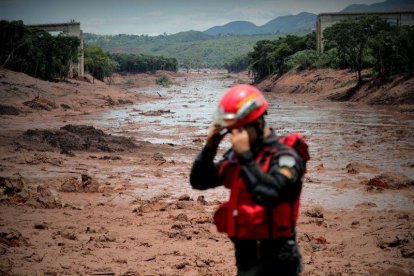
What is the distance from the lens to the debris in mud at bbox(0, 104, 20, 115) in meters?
26.2

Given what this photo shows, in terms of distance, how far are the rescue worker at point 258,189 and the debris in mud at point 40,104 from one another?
29.0m

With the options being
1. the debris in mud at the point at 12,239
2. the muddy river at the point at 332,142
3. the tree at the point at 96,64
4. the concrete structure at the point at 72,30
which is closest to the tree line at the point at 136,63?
the tree at the point at 96,64

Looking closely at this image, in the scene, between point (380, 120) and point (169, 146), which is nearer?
point (169, 146)

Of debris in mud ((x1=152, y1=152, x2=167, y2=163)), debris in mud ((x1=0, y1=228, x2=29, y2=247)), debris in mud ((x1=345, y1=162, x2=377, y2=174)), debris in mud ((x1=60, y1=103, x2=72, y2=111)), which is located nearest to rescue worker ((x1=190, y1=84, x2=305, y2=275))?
debris in mud ((x1=0, y1=228, x2=29, y2=247))

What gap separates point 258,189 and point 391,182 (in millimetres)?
8461

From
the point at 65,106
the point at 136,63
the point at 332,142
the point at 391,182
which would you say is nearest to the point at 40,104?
the point at 65,106

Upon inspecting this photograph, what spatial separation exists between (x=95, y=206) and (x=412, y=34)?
3060 centimetres

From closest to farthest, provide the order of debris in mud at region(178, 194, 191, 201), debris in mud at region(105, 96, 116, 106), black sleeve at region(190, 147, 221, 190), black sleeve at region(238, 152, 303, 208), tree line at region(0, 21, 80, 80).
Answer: black sleeve at region(238, 152, 303, 208), black sleeve at region(190, 147, 221, 190), debris in mud at region(178, 194, 191, 201), debris in mud at region(105, 96, 116, 106), tree line at region(0, 21, 80, 80)

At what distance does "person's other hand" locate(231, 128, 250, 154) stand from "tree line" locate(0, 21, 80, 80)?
42.4 m

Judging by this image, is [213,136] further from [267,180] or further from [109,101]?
[109,101]

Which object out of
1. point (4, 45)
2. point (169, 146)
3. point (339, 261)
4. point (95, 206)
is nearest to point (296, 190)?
point (339, 261)

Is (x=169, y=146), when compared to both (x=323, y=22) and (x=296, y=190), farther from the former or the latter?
(x=323, y=22)

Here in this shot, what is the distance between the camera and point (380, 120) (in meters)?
23.6

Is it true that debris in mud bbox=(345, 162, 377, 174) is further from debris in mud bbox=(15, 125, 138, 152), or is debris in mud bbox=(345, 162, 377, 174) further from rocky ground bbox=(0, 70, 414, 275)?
debris in mud bbox=(15, 125, 138, 152)
